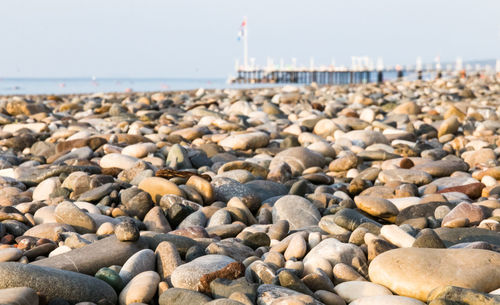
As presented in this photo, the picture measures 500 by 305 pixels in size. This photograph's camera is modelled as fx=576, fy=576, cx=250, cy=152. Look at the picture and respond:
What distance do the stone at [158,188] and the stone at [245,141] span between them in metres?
2.42

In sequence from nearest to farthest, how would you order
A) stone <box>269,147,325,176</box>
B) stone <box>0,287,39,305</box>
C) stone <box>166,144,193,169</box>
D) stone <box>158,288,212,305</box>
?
stone <box>0,287,39,305</box>, stone <box>158,288,212,305</box>, stone <box>166,144,193,169</box>, stone <box>269,147,325,176</box>

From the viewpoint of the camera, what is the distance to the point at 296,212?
13.2 feet

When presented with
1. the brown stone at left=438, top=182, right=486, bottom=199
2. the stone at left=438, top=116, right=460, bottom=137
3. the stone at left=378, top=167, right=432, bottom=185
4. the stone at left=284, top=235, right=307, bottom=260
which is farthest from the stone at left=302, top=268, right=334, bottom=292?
the stone at left=438, top=116, right=460, bottom=137

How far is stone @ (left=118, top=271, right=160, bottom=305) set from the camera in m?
2.49

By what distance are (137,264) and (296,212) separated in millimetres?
1521

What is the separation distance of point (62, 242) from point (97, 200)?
0.97 meters

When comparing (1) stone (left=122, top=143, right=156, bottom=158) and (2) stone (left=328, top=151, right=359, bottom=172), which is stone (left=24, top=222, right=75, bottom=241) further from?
(2) stone (left=328, top=151, right=359, bottom=172)

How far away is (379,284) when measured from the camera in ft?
8.73

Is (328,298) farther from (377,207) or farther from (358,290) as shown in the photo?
(377,207)

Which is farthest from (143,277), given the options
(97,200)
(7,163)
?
(7,163)

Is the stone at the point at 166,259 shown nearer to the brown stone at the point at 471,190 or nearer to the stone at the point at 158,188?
the stone at the point at 158,188

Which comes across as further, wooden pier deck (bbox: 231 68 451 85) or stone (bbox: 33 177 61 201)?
wooden pier deck (bbox: 231 68 451 85)

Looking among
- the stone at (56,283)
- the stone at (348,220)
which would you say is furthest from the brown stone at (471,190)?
the stone at (56,283)

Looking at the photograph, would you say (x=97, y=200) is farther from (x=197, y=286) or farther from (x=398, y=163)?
(x=398, y=163)
